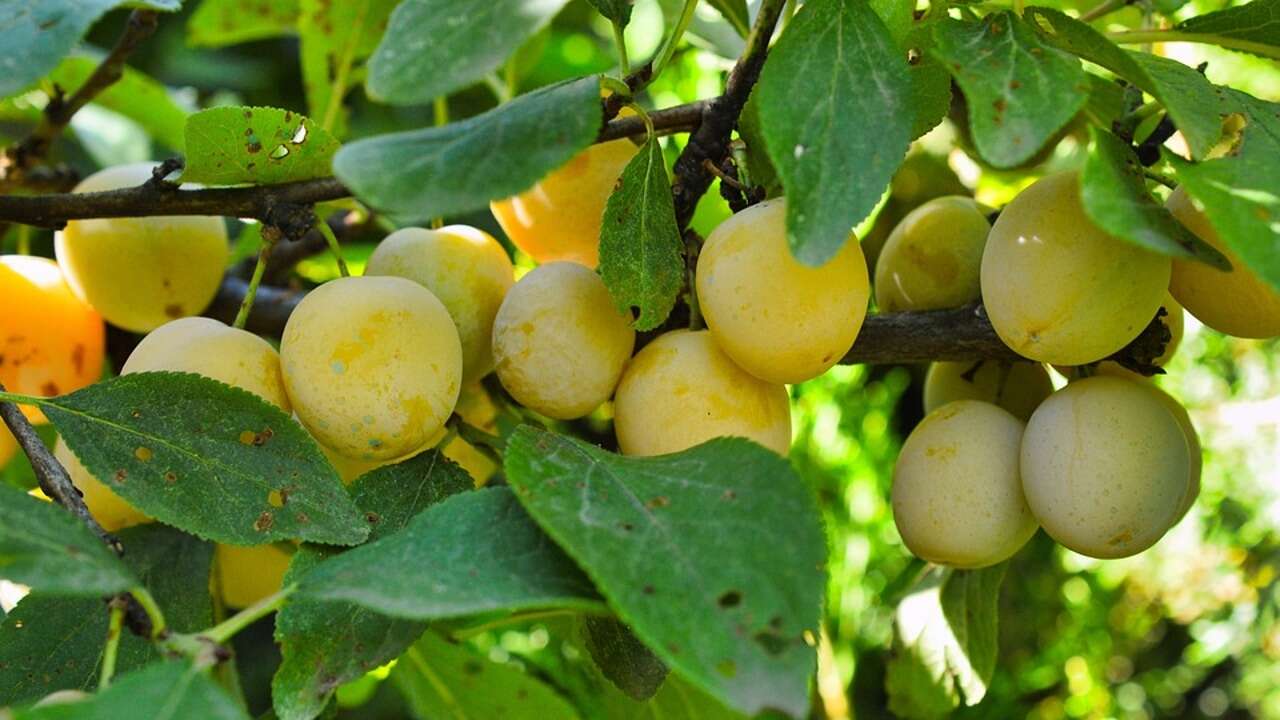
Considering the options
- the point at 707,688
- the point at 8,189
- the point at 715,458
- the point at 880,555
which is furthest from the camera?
the point at 880,555

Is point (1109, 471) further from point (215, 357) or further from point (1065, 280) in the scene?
point (215, 357)

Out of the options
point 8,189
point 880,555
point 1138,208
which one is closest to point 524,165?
point 1138,208

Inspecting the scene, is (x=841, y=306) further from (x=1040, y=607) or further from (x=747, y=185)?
(x=1040, y=607)

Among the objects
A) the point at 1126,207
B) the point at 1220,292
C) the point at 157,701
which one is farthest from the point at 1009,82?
the point at 157,701

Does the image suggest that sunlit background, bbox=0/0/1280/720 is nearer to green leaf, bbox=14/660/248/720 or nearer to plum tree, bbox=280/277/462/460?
plum tree, bbox=280/277/462/460

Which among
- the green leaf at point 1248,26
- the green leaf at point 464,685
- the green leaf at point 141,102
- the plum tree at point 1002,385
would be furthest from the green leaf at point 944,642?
the green leaf at point 141,102
